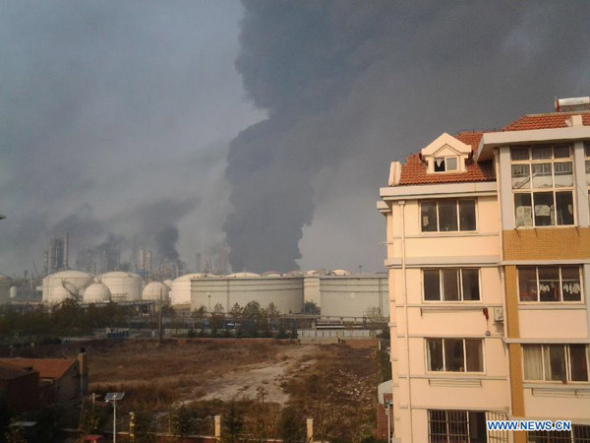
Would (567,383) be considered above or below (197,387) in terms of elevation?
above

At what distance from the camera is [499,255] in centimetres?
970

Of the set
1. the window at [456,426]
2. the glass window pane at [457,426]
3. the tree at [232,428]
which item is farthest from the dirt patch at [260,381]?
the glass window pane at [457,426]

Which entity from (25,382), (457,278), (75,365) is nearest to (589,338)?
(457,278)

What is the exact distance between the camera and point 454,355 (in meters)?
9.91

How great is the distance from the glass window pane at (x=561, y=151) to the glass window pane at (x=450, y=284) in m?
2.94

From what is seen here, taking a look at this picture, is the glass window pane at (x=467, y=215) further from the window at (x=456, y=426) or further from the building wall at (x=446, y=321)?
the window at (x=456, y=426)

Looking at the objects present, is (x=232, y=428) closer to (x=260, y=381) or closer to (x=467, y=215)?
(x=467, y=215)

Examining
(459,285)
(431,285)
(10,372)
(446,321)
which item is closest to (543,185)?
(459,285)

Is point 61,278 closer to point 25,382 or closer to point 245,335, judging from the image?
point 245,335

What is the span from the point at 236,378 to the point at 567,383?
25.9 metres

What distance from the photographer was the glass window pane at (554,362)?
8.93m

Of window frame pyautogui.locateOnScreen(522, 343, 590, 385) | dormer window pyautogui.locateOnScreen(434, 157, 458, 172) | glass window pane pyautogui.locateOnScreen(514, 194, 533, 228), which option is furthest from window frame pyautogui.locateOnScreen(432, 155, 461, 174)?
window frame pyautogui.locateOnScreen(522, 343, 590, 385)

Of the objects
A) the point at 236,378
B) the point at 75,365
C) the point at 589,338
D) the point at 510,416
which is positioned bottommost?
the point at 236,378

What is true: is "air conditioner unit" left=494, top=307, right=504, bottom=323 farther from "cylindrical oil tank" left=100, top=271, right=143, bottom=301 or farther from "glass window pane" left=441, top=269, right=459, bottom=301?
"cylindrical oil tank" left=100, top=271, right=143, bottom=301
